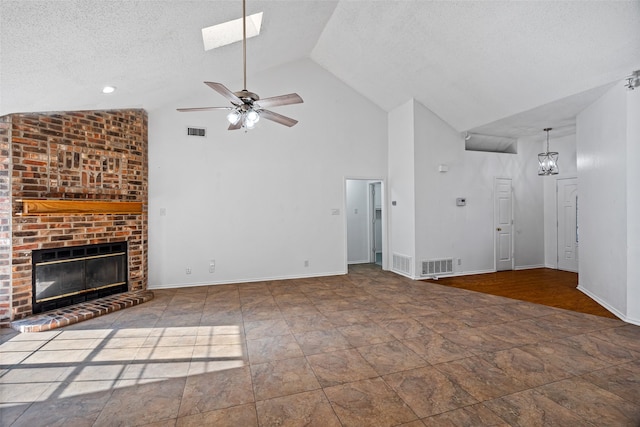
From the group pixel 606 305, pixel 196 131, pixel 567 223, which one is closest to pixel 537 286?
pixel 606 305

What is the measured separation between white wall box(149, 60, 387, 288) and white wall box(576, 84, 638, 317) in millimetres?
3324

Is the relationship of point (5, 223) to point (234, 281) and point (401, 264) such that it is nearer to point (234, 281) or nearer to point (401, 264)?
point (234, 281)

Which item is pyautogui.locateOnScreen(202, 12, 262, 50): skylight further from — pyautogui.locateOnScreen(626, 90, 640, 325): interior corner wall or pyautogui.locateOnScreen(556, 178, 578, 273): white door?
pyautogui.locateOnScreen(556, 178, 578, 273): white door

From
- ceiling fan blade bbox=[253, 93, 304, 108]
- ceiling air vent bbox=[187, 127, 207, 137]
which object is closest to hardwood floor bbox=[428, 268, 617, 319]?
ceiling fan blade bbox=[253, 93, 304, 108]

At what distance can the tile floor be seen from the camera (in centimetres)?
202

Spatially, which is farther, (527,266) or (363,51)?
(527,266)

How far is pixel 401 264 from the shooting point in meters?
6.14

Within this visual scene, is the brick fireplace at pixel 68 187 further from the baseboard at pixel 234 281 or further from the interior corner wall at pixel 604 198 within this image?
the interior corner wall at pixel 604 198

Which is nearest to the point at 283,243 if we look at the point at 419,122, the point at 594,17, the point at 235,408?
the point at 419,122

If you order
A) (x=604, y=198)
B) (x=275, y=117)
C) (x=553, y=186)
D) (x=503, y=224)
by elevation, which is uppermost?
(x=275, y=117)

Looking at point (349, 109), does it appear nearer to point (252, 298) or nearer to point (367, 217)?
point (367, 217)

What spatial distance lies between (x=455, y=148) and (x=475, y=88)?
1443mm

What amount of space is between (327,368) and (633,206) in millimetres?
4029

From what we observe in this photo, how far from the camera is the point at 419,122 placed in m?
5.79
